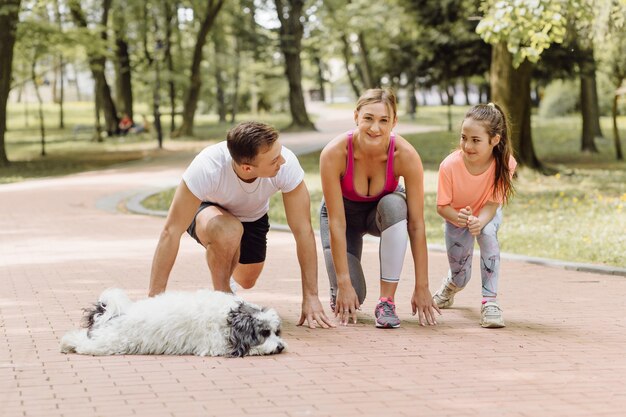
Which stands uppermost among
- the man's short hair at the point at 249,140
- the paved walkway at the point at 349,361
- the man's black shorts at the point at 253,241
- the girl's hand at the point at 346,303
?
the man's short hair at the point at 249,140

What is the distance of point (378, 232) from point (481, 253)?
0.70 meters

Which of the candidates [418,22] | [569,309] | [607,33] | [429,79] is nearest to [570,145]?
[429,79]

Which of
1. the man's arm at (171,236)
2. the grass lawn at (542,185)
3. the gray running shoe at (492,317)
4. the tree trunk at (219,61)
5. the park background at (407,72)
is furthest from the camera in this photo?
the tree trunk at (219,61)

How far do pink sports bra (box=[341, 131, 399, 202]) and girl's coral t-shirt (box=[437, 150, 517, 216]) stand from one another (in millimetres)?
356

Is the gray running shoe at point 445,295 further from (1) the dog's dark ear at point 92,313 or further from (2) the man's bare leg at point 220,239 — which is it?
(1) the dog's dark ear at point 92,313

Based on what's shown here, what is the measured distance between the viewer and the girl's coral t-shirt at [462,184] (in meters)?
6.41

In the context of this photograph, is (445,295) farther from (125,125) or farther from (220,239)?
(125,125)

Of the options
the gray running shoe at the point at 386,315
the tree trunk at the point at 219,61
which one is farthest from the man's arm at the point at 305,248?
the tree trunk at the point at 219,61

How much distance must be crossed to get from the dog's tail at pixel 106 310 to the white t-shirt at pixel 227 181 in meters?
0.82

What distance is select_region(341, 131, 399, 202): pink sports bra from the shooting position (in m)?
6.15

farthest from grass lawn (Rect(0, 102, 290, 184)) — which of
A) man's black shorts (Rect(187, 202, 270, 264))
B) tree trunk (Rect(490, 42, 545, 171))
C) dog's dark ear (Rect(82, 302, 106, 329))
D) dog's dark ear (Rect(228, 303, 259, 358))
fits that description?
dog's dark ear (Rect(228, 303, 259, 358))

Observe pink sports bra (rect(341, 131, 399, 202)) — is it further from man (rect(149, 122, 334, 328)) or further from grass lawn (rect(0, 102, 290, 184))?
grass lawn (rect(0, 102, 290, 184))

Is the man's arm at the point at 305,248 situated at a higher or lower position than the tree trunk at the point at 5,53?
lower

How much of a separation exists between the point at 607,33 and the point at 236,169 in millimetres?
14108
